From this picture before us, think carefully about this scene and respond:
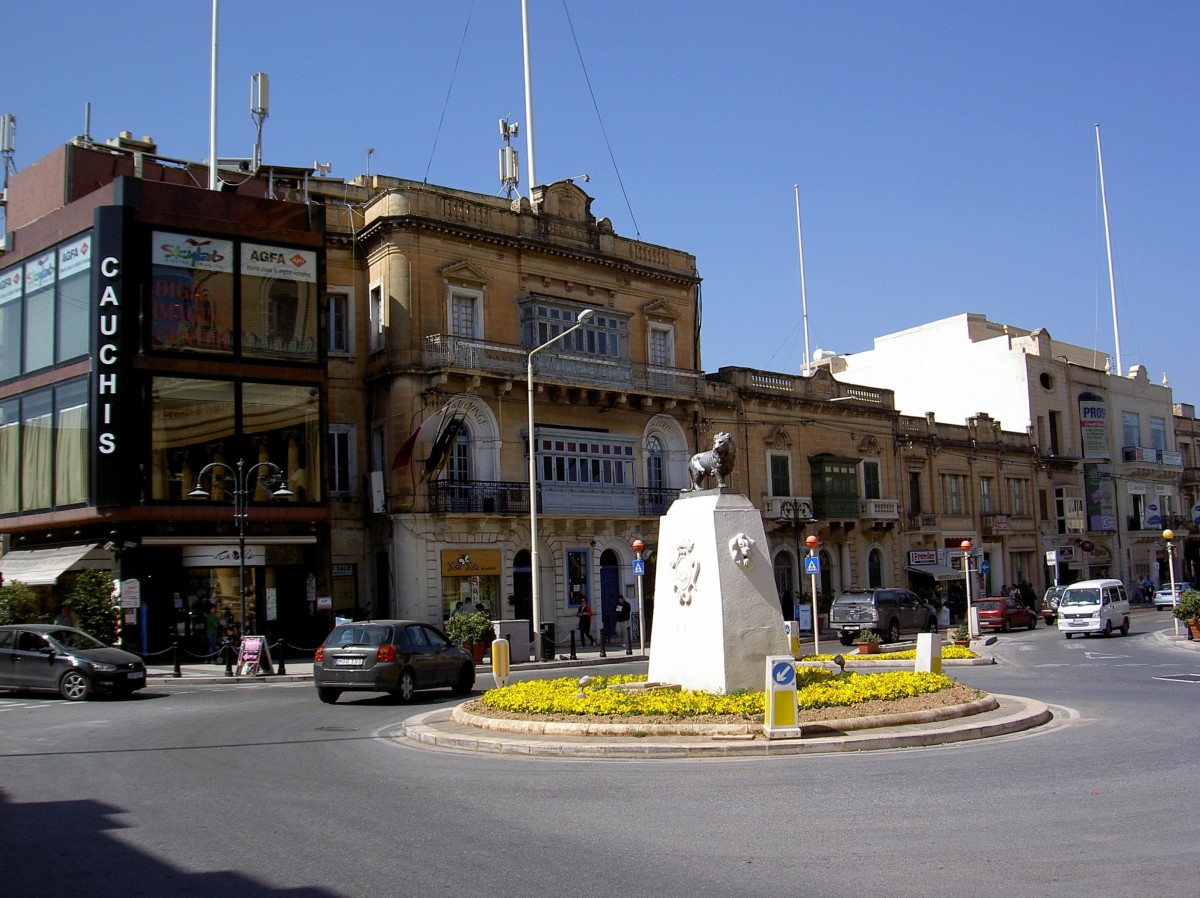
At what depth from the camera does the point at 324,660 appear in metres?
19.9

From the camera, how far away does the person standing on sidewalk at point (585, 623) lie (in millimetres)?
35969

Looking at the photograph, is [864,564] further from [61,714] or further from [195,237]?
[61,714]

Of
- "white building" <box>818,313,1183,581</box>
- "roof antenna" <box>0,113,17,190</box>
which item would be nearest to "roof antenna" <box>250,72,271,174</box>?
"roof antenna" <box>0,113,17,190</box>

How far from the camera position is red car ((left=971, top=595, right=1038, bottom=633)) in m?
41.7

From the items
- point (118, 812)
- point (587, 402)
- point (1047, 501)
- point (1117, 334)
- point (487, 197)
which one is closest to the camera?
point (118, 812)

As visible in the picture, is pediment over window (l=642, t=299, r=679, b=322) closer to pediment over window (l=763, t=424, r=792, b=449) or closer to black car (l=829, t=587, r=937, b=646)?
pediment over window (l=763, t=424, r=792, b=449)

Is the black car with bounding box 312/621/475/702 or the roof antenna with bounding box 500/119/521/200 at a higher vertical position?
the roof antenna with bounding box 500/119/521/200

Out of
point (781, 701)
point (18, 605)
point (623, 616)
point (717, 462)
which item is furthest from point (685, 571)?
point (623, 616)

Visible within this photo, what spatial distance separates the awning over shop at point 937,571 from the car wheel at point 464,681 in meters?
34.1

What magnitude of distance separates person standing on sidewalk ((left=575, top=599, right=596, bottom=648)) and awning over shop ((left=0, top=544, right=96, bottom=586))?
1463 centimetres

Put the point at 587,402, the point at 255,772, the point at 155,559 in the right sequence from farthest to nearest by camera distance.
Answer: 1. the point at 587,402
2. the point at 155,559
3. the point at 255,772

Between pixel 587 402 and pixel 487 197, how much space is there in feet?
30.5

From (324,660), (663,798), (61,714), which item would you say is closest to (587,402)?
(324,660)

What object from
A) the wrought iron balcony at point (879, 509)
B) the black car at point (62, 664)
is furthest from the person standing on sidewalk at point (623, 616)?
the black car at point (62, 664)
